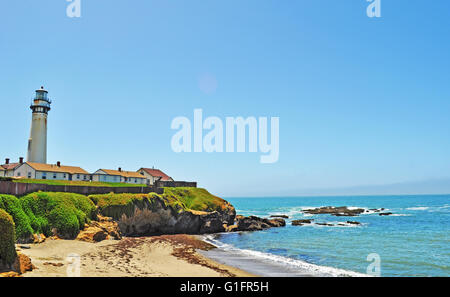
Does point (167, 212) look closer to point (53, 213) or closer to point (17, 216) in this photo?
point (53, 213)

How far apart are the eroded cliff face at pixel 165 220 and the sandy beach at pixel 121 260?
6.98 m

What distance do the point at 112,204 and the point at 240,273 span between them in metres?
20.5

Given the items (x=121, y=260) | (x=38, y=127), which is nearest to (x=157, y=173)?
(x=38, y=127)

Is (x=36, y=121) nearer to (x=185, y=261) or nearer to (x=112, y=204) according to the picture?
(x=112, y=204)

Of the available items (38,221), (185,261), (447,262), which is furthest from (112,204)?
(447,262)

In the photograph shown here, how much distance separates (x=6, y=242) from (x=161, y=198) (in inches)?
1180

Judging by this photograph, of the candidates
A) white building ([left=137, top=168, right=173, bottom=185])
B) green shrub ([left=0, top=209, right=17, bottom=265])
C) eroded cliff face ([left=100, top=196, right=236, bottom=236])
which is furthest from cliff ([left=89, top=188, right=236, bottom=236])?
green shrub ([left=0, top=209, right=17, bottom=265])

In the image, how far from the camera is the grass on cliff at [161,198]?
36.3 meters

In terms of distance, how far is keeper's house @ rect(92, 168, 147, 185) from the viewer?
64.7 m

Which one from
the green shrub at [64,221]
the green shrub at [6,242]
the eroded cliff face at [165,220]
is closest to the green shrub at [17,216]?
the green shrub at [64,221]

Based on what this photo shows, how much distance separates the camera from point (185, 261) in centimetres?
2580

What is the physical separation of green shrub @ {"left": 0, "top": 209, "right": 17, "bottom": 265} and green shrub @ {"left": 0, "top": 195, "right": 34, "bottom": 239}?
370 inches

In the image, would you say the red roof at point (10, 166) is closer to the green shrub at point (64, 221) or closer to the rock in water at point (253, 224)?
the green shrub at point (64, 221)
